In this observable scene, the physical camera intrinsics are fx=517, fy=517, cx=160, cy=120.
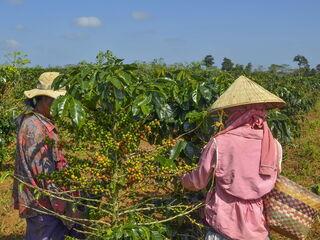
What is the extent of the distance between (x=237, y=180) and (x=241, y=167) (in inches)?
2.7

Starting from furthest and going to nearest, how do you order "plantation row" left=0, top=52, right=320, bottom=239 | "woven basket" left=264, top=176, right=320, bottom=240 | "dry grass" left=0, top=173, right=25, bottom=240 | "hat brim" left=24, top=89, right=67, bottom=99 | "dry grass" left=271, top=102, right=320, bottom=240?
1. "dry grass" left=271, top=102, right=320, bottom=240
2. "dry grass" left=0, top=173, right=25, bottom=240
3. "hat brim" left=24, top=89, right=67, bottom=99
4. "woven basket" left=264, top=176, right=320, bottom=240
5. "plantation row" left=0, top=52, right=320, bottom=239

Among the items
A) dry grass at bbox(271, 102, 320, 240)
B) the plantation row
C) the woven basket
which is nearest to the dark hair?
the plantation row

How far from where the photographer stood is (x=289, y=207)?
8.66ft

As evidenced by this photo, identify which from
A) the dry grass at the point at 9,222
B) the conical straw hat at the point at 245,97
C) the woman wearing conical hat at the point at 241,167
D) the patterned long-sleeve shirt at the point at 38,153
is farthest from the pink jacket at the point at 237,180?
the dry grass at the point at 9,222

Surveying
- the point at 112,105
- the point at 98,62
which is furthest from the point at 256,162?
the point at 98,62

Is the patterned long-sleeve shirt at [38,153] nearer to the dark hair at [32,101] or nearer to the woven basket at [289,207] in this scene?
the dark hair at [32,101]

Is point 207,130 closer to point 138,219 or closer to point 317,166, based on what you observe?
point 138,219

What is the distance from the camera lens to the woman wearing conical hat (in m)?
2.56

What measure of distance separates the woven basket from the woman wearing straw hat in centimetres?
119

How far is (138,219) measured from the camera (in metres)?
2.70

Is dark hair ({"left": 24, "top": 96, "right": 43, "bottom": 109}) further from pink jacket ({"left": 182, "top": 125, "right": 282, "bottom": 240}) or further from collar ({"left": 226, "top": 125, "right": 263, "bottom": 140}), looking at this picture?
collar ({"left": 226, "top": 125, "right": 263, "bottom": 140})

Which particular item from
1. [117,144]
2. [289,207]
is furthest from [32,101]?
[289,207]

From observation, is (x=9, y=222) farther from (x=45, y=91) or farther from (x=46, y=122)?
(x=45, y=91)

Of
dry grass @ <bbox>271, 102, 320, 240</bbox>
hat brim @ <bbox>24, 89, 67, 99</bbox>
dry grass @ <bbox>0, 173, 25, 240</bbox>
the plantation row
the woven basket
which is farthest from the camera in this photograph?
dry grass @ <bbox>271, 102, 320, 240</bbox>
